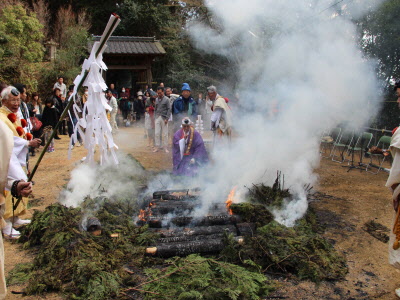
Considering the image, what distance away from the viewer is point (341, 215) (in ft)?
19.1

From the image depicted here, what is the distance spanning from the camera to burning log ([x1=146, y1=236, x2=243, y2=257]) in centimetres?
416

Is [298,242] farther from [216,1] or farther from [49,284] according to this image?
[216,1]

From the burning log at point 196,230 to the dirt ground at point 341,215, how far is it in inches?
44.8

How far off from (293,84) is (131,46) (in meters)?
12.3

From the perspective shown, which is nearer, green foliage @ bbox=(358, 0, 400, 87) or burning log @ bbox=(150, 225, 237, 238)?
burning log @ bbox=(150, 225, 237, 238)

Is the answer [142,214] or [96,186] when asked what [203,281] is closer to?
[142,214]

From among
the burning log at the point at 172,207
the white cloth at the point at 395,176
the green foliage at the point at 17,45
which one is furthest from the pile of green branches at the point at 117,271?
the green foliage at the point at 17,45

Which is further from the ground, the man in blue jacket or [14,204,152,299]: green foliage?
the man in blue jacket

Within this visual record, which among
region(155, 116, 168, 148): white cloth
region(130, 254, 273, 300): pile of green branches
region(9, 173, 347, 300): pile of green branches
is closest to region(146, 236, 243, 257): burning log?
region(9, 173, 347, 300): pile of green branches

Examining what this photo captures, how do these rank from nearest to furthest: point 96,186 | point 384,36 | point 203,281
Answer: point 203,281
point 96,186
point 384,36

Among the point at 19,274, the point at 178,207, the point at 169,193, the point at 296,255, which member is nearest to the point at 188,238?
the point at 178,207

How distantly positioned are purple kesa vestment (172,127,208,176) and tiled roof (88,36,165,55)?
10871mm

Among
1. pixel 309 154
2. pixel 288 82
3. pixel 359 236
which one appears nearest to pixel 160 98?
pixel 288 82

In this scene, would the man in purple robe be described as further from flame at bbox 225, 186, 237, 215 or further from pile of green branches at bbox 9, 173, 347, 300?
pile of green branches at bbox 9, 173, 347, 300
